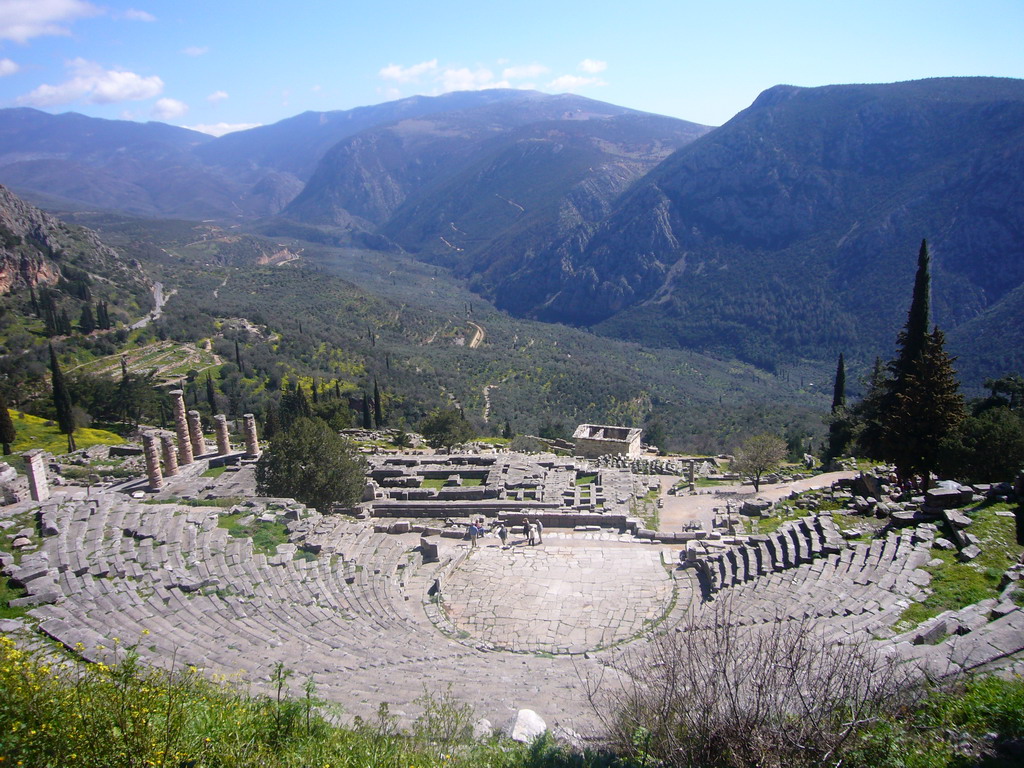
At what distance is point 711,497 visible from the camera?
29172mm

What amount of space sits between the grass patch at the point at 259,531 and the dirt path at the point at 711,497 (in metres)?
14.0

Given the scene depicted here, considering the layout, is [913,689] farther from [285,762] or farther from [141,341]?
[141,341]

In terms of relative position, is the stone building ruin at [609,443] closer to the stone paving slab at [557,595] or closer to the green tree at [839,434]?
the green tree at [839,434]

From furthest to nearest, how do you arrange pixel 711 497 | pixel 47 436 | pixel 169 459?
pixel 47 436, pixel 169 459, pixel 711 497

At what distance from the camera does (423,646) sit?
49.0ft

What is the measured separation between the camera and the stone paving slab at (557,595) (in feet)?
52.6

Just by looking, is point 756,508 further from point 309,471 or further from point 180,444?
point 180,444

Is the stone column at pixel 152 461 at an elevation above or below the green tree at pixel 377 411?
above

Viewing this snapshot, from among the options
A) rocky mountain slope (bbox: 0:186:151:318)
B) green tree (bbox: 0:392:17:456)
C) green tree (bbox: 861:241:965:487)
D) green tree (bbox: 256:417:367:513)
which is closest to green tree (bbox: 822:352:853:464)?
green tree (bbox: 861:241:965:487)

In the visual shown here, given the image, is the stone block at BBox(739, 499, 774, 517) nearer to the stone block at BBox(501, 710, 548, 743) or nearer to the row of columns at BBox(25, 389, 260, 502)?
the stone block at BBox(501, 710, 548, 743)

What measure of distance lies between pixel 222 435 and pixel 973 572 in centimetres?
3140

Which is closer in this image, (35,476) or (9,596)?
(9,596)

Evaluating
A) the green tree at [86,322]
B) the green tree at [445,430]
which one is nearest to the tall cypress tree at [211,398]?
the green tree at [86,322]

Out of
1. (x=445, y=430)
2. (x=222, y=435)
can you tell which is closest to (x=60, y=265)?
(x=222, y=435)
